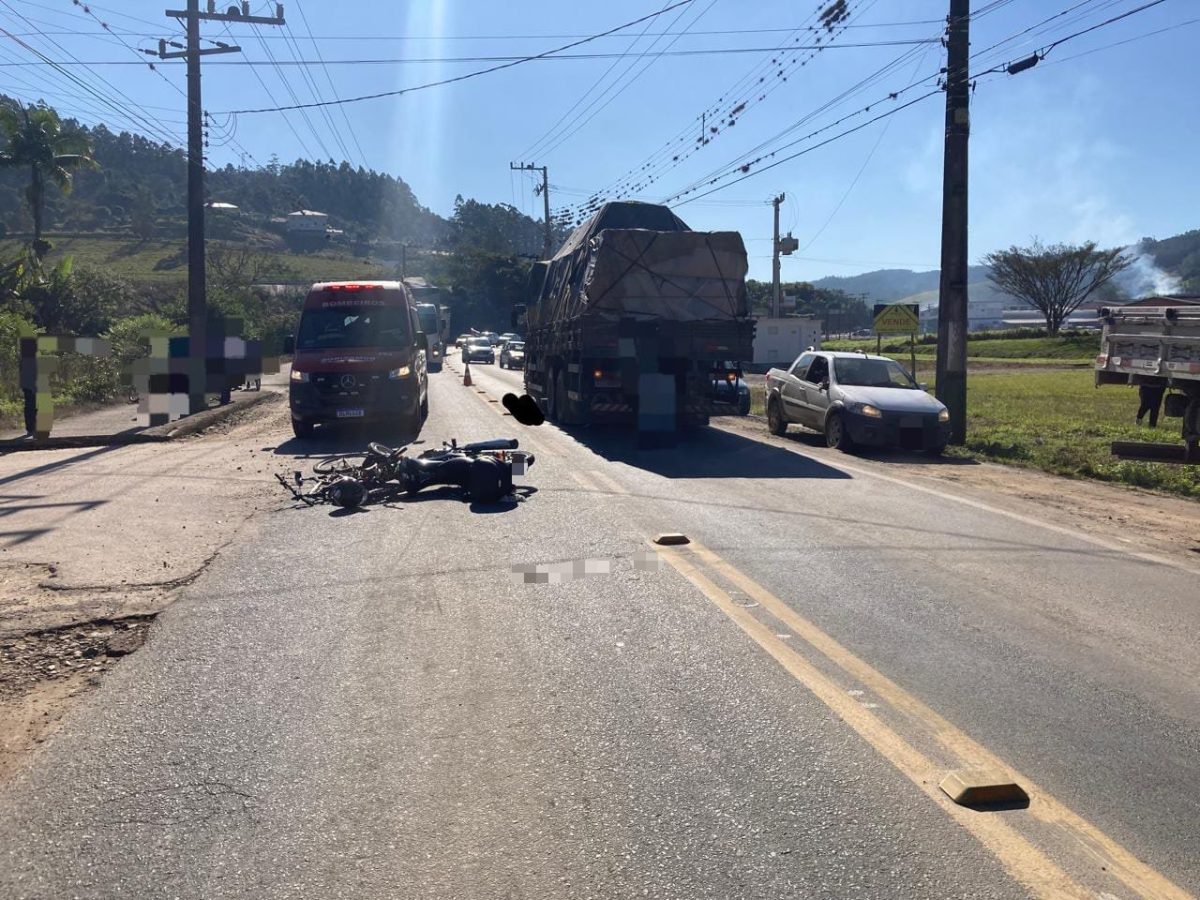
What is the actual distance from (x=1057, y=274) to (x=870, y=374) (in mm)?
65890

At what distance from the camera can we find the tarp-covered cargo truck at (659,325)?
55.0 ft

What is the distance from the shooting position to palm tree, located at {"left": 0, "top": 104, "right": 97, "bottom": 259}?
34.7m

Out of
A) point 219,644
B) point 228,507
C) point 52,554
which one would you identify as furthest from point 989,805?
point 228,507

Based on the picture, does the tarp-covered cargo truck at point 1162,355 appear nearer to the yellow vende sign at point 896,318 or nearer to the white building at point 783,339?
the yellow vende sign at point 896,318

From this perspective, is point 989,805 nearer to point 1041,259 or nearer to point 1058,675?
point 1058,675

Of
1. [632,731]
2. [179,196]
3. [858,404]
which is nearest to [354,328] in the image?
[858,404]

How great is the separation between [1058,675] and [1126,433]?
1457 cm

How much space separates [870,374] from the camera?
17.4 meters

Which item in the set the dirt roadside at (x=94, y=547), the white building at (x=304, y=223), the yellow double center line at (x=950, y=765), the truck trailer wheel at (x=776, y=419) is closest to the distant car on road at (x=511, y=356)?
the truck trailer wheel at (x=776, y=419)

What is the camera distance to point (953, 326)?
1755 centimetres

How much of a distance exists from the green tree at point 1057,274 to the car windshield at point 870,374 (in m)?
63.5

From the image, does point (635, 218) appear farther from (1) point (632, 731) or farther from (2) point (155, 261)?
(2) point (155, 261)

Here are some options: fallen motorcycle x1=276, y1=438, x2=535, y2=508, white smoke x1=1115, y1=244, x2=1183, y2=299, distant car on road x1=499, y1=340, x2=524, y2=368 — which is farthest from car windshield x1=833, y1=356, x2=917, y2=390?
white smoke x1=1115, y1=244, x2=1183, y2=299

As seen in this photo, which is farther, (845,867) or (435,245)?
(435,245)
